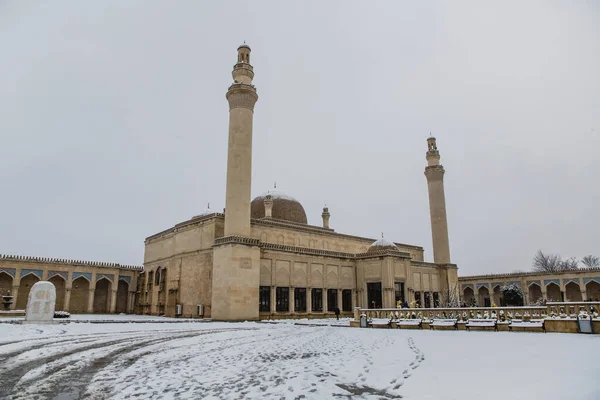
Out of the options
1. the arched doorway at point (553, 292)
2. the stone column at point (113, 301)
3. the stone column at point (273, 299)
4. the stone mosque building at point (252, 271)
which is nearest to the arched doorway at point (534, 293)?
the stone mosque building at point (252, 271)

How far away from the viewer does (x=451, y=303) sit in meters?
34.2

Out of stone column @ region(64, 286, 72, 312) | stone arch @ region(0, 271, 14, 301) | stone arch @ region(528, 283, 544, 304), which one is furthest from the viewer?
stone arch @ region(528, 283, 544, 304)

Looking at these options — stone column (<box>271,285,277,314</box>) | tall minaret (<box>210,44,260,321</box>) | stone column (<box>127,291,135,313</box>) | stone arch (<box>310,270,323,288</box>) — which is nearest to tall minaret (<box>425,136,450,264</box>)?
stone arch (<box>310,270,323,288</box>)

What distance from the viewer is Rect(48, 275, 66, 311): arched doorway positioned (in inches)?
1443

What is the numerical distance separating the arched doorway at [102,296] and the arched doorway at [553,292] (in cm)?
4233

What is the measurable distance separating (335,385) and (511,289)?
35171mm

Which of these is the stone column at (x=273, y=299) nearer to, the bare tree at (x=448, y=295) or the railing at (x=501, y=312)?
the railing at (x=501, y=312)

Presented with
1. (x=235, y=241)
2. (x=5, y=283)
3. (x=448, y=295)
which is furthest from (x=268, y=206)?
(x=5, y=283)

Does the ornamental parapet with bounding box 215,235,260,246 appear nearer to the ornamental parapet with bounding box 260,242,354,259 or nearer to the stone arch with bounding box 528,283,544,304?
the ornamental parapet with bounding box 260,242,354,259

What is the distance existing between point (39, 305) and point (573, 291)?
4487cm

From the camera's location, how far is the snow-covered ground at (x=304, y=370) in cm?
563

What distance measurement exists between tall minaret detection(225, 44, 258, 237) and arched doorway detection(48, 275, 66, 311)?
1927 centimetres

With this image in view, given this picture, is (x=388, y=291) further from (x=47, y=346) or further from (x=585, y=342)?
(x=47, y=346)

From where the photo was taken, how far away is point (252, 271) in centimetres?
2662
